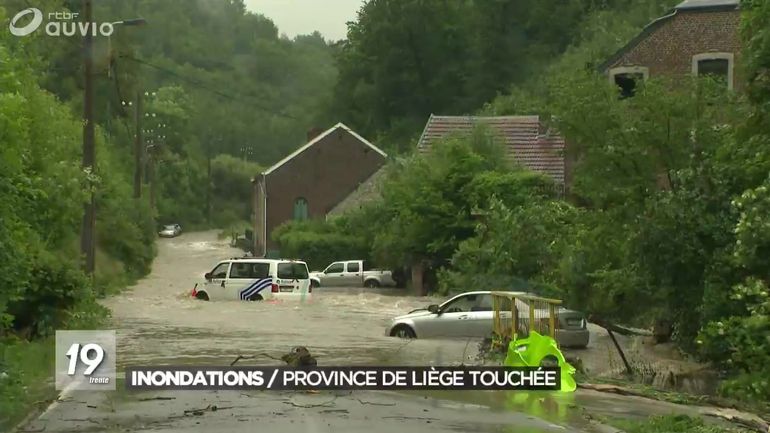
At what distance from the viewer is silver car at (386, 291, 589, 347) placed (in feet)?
68.7

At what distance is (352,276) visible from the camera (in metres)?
48.1

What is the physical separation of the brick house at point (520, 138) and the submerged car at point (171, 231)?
139ft

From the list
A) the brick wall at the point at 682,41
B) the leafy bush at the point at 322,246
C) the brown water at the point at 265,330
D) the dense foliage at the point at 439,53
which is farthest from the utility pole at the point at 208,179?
the brick wall at the point at 682,41

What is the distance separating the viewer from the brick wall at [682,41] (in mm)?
34406

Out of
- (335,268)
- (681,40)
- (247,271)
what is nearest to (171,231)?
(335,268)

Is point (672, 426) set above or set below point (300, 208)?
below

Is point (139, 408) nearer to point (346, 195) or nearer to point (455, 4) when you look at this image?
point (346, 195)

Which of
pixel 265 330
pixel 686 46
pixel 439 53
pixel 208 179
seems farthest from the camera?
pixel 208 179

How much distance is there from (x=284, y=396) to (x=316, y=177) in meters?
53.0

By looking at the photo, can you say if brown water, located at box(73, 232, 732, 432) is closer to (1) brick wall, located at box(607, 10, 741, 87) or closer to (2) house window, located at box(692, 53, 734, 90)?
(1) brick wall, located at box(607, 10, 741, 87)

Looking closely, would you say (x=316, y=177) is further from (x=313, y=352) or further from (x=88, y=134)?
(x=313, y=352)

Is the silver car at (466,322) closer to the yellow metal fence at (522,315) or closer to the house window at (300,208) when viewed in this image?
the yellow metal fence at (522,315)

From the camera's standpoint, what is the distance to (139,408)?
11977mm

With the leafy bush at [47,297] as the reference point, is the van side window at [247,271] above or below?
below
